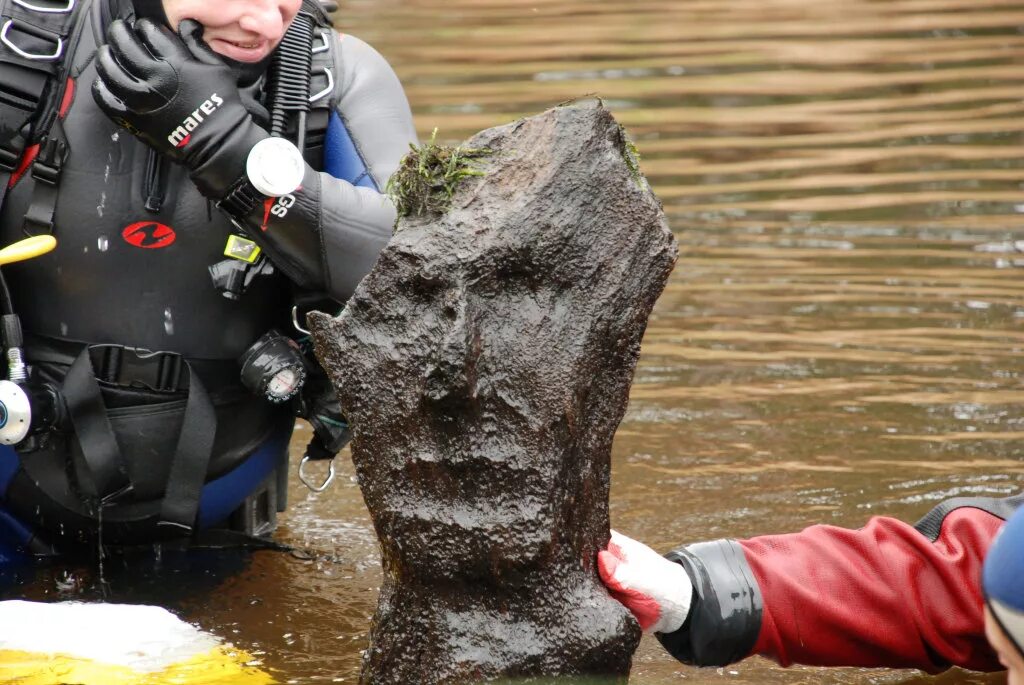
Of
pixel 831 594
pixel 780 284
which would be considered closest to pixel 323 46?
pixel 831 594

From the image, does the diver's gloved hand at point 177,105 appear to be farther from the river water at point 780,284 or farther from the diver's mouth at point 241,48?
the river water at point 780,284

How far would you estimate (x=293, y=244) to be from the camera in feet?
10.8

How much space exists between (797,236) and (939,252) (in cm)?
71

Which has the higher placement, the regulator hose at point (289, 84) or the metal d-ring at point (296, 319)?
the regulator hose at point (289, 84)

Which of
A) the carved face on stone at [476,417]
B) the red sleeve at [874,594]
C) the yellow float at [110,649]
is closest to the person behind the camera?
the carved face on stone at [476,417]

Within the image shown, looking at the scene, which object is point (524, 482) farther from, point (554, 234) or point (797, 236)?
point (797, 236)

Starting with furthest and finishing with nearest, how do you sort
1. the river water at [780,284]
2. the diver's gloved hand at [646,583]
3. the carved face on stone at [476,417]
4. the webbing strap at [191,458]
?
the river water at [780,284] → the webbing strap at [191,458] → the diver's gloved hand at [646,583] → the carved face on stone at [476,417]

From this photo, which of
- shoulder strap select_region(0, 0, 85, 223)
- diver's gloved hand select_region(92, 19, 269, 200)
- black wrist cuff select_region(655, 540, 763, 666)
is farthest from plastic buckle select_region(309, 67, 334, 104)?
black wrist cuff select_region(655, 540, 763, 666)

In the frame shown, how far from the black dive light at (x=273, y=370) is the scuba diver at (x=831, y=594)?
955mm

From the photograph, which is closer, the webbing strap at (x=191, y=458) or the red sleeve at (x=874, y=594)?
the red sleeve at (x=874, y=594)

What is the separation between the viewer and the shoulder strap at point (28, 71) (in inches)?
129

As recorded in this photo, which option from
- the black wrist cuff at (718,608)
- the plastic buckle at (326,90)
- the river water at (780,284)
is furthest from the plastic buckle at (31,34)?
the black wrist cuff at (718,608)

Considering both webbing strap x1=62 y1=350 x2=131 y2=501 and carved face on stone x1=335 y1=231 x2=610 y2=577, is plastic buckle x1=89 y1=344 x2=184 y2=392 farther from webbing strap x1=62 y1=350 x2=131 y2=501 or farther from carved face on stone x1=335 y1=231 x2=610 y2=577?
carved face on stone x1=335 y1=231 x2=610 y2=577

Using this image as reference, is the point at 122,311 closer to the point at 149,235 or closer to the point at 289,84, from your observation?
the point at 149,235
